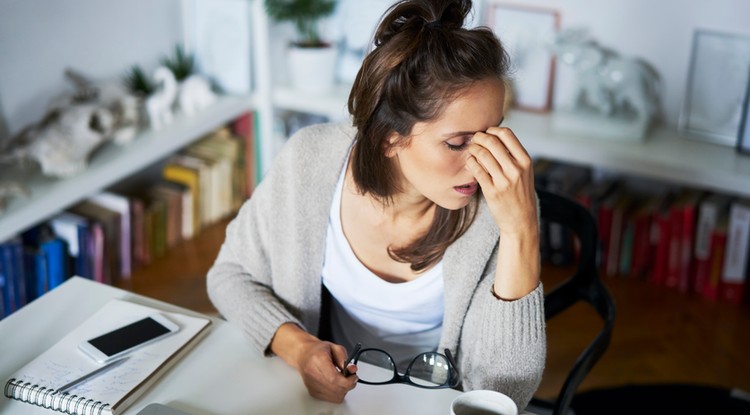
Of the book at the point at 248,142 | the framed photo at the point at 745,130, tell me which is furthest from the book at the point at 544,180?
the book at the point at 248,142

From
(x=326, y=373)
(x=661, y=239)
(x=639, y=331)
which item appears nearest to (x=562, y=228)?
(x=661, y=239)

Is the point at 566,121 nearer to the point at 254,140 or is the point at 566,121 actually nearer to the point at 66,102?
the point at 254,140

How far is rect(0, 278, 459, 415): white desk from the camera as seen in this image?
126 cm

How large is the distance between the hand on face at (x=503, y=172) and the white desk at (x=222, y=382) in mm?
301

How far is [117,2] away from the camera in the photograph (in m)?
2.95

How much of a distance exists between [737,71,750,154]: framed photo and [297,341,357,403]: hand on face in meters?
1.94

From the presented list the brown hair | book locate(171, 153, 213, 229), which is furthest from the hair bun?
book locate(171, 153, 213, 229)

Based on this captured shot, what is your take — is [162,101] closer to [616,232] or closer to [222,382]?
[616,232]

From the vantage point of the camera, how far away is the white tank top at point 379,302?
154cm

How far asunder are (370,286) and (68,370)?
0.54 meters

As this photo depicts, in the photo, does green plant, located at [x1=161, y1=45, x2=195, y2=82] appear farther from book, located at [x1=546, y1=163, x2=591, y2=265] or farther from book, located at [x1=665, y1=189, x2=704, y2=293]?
book, located at [x1=665, y1=189, x2=704, y2=293]

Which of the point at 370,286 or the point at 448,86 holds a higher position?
the point at 448,86

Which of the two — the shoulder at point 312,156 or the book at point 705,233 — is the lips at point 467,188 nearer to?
the shoulder at point 312,156

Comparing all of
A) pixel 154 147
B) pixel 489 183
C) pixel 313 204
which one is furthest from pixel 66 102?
pixel 489 183
